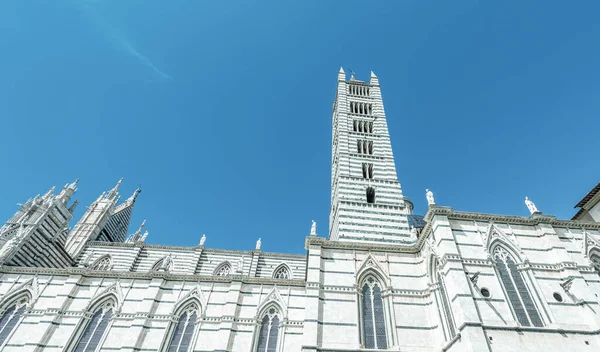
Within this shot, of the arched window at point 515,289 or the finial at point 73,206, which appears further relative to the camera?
the finial at point 73,206

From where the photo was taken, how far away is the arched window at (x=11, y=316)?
16.8 meters

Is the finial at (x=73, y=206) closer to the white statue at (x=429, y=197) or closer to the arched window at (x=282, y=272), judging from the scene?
the arched window at (x=282, y=272)

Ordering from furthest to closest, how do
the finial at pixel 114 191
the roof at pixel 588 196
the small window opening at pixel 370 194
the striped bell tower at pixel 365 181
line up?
the finial at pixel 114 191 < the small window opening at pixel 370 194 < the striped bell tower at pixel 365 181 < the roof at pixel 588 196

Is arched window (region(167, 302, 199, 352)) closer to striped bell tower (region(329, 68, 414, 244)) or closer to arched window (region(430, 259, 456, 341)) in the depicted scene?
striped bell tower (region(329, 68, 414, 244))

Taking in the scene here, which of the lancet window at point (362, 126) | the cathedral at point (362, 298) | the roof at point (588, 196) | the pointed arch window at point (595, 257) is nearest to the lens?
the cathedral at point (362, 298)

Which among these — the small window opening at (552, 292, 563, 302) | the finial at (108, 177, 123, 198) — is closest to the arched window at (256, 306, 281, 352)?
the small window opening at (552, 292, 563, 302)

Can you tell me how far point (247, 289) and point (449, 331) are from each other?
1048cm

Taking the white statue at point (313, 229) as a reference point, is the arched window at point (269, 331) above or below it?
below

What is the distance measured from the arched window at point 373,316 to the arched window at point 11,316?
18.4 m

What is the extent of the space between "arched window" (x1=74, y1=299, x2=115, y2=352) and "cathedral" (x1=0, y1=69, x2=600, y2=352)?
0.17 ft

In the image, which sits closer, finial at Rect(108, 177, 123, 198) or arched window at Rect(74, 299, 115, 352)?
arched window at Rect(74, 299, 115, 352)

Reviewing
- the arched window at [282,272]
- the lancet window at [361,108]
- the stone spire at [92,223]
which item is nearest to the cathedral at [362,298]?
the stone spire at [92,223]

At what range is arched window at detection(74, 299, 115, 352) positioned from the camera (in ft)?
53.6

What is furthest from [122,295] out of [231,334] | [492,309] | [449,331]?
[492,309]
